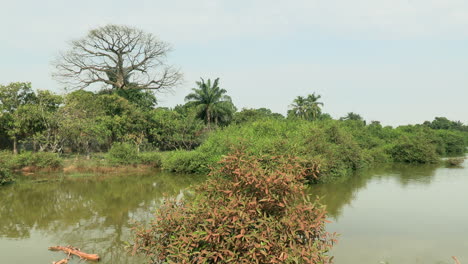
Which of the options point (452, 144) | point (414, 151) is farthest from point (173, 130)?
point (452, 144)

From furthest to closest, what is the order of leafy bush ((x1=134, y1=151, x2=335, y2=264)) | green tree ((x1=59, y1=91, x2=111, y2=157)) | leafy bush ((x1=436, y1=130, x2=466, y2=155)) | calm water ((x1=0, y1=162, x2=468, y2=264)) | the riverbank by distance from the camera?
leafy bush ((x1=436, y1=130, x2=466, y2=155)), green tree ((x1=59, y1=91, x2=111, y2=157)), the riverbank, calm water ((x1=0, y1=162, x2=468, y2=264)), leafy bush ((x1=134, y1=151, x2=335, y2=264))

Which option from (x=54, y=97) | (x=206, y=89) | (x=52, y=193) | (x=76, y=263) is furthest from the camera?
(x=206, y=89)

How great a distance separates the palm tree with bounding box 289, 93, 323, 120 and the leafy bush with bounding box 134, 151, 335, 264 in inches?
1693

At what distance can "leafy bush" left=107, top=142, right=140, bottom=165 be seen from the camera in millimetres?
22938

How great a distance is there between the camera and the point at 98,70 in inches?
1473

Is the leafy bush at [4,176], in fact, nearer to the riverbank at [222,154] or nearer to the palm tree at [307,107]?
the riverbank at [222,154]

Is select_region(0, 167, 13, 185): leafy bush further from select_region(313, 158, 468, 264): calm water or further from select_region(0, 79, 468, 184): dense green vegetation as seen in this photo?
select_region(313, 158, 468, 264): calm water

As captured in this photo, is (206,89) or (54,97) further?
(206,89)

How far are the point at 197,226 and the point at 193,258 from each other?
422 mm

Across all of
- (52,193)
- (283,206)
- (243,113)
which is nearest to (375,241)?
(283,206)

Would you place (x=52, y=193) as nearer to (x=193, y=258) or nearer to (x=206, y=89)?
(x=193, y=258)

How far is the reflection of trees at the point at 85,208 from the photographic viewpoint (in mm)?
9070

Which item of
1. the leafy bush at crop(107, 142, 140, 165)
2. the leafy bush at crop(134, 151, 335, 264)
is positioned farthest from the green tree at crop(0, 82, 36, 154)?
the leafy bush at crop(134, 151, 335, 264)

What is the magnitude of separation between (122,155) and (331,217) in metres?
16.9
